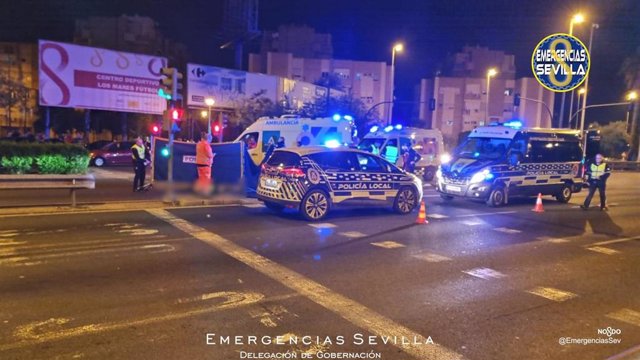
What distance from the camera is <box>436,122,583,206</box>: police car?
1544 cm

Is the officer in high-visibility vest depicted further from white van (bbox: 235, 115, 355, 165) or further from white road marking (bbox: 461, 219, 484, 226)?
white van (bbox: 235, 115, 355, 165)

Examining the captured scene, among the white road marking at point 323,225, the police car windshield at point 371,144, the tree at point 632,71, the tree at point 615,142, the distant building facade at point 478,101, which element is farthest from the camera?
the distant building facade at point 478,101

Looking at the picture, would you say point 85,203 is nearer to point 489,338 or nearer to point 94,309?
point 94,309

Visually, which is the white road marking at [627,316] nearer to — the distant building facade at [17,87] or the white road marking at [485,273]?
the white road marking at [485,273]

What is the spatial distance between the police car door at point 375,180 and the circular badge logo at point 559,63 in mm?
5983

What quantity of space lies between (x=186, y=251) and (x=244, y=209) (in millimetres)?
4825

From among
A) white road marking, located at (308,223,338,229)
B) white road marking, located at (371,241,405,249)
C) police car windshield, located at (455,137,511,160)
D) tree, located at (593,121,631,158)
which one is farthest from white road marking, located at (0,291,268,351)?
tree, located at (593,121,631,158)

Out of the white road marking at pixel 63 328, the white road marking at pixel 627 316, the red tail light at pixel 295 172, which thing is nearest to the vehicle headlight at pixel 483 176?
the red tail light at pixel 295 172

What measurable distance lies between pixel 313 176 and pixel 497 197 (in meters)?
6.66

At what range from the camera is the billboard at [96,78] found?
3034 cm

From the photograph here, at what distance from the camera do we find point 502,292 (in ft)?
22.3

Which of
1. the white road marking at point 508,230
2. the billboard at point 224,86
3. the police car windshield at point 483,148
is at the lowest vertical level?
the white road marking at point 508,230

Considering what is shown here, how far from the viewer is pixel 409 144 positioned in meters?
23.3

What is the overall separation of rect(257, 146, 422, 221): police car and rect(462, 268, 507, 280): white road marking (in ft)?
15.0
